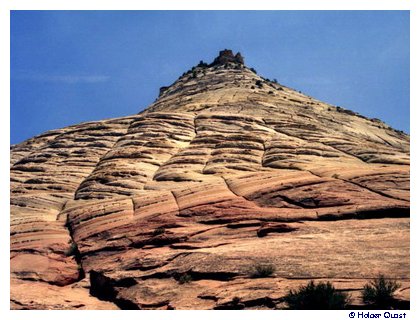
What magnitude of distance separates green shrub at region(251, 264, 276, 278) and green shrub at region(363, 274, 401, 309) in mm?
3151

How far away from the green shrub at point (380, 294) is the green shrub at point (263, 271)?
3.15 metres

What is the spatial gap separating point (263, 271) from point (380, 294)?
13.1 ft

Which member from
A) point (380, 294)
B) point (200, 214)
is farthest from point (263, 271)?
point (200, 214)

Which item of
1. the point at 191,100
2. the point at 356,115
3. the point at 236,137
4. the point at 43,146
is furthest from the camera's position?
the point at 191,100

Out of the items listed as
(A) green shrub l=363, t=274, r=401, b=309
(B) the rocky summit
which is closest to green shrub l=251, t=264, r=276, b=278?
(B) the rocky summit

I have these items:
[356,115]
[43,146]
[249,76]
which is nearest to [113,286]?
[43,146]

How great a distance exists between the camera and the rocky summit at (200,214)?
19406mm

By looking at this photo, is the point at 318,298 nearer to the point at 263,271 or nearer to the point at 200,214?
the point at 263,271

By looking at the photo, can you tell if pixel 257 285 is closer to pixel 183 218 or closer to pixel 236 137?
pixel 183 218

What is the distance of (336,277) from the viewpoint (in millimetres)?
18547

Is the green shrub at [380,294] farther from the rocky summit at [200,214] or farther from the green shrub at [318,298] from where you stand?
the green shrub at [318,298]

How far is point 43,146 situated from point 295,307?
3257 cm

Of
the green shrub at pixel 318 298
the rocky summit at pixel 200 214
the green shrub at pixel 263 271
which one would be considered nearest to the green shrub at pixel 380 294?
the rocky summit at pixel 200 214

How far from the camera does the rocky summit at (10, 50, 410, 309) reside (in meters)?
19.4
